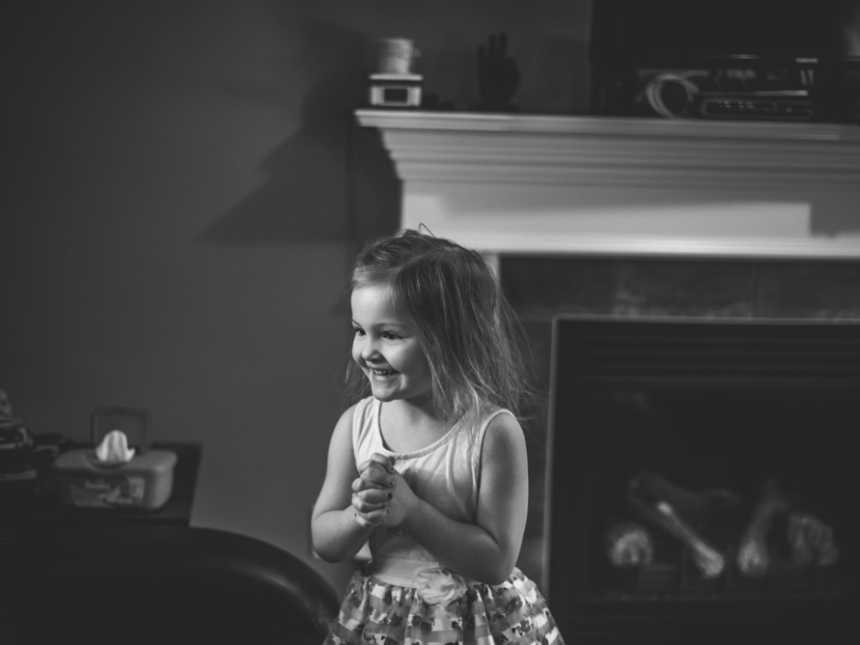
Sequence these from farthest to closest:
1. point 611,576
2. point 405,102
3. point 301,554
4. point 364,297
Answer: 1. point 611,576
2. point 301,554
3. point 405,102
4. point 364,297

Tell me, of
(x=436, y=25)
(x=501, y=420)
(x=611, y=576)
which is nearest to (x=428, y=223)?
(x=436, y=25)

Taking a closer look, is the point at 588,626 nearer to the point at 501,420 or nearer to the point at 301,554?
the point at 301,554

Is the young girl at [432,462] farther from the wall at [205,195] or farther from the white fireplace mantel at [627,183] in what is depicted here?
the wall at [205,195]

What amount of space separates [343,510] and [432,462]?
98 mm

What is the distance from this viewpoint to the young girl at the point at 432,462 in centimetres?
94

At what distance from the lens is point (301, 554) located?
221 cm

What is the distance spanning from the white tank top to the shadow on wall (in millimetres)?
1162

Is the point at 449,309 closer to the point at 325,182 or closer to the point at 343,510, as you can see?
the point at 343,510

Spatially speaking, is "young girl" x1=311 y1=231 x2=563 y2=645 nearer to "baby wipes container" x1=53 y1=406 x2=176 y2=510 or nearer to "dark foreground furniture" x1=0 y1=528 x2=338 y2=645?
"dark foreground furniture" x1=0 y1=528 x2=338 y2=645

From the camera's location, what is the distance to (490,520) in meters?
0.96

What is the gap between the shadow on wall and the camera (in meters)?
2.08

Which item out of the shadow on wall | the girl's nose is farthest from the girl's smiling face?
the shadow on wall

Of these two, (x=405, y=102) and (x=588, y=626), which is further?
(x=588, y=626)

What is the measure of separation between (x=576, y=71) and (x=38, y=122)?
1.09 meters
